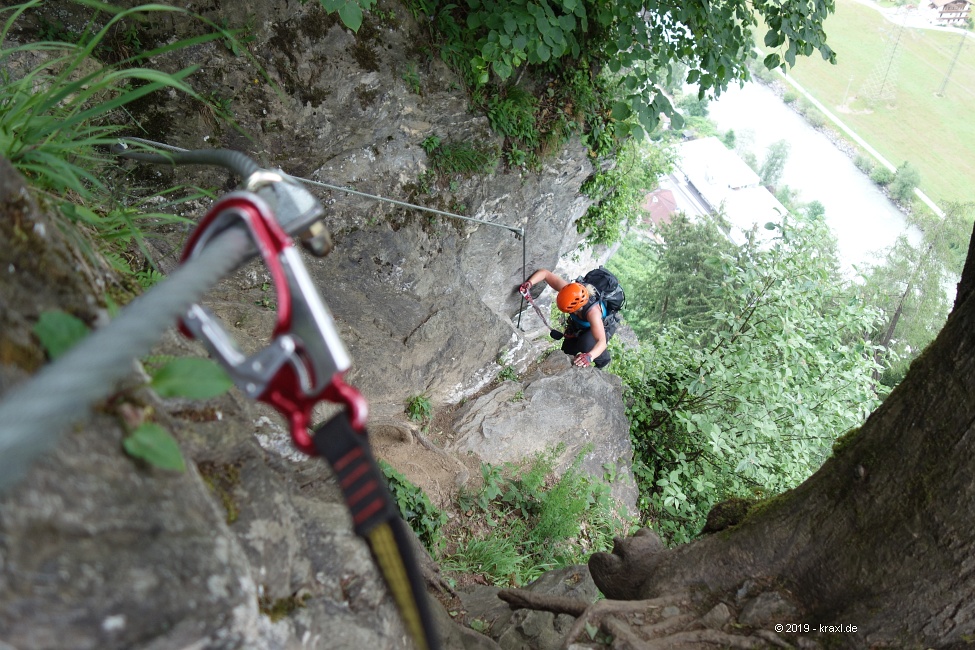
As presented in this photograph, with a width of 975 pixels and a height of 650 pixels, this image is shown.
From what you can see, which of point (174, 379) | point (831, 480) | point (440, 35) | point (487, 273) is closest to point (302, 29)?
point (440, 35)

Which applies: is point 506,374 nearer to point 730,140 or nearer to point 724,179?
point 724,179

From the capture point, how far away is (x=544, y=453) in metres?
6.52

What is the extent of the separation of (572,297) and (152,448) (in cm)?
531

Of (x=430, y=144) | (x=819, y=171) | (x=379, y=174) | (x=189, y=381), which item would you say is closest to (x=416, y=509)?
(x=379, y=174)

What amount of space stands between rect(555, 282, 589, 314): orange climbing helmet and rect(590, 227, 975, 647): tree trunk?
139 inches

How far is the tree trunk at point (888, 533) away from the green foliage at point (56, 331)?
2.78 meters

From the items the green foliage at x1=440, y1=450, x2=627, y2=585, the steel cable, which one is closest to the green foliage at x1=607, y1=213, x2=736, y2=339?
the green foliage at x1=440, y1=450, x2=627, y2=585

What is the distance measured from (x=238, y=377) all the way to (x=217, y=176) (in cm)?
454

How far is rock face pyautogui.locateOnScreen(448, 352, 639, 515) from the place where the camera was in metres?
6.55

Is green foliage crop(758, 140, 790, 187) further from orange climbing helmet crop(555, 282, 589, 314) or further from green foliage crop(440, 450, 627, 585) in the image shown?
green foliage crop(440, 450, 627, 585)

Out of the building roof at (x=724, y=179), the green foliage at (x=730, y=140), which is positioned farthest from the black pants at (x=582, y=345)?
the green foliage at (x=730, y=140)

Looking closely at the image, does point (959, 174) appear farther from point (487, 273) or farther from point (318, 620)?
point (318, 620)

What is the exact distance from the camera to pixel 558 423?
22.7 ft

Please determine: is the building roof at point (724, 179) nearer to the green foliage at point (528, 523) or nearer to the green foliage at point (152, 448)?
the green foliage at point (528, 523)
